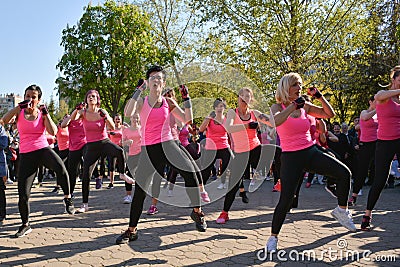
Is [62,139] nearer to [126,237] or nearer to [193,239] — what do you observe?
[126,237]

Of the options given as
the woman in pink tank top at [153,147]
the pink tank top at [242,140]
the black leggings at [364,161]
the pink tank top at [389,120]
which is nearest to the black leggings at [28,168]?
the woman in pink tank top at [153,147]

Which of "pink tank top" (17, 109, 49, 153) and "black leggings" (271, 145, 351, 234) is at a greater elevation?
"pink tank top" (17, 109, 49, 153)

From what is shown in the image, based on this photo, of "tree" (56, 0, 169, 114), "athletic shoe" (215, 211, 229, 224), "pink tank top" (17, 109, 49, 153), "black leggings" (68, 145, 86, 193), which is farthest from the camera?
"tree" (56, 0, 169, 114)

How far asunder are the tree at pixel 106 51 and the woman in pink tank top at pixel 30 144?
A: 14.4 m

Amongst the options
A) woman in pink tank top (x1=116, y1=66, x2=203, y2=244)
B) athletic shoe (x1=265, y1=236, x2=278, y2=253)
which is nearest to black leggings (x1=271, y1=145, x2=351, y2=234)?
athletic shoe (x1=265, y1=236, x2=278, y2=253)

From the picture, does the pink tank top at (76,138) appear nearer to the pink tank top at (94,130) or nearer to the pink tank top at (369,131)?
the pink tank top at (94,130)

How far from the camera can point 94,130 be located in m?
6.55

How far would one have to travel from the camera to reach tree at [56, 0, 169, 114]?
19.3 metres

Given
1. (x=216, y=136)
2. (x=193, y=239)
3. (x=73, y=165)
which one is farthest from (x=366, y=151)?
(x=73, y=165)

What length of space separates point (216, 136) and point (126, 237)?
2987 mm

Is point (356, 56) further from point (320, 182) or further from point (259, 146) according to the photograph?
point (259, 146)

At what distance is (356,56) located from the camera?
16.9 metres

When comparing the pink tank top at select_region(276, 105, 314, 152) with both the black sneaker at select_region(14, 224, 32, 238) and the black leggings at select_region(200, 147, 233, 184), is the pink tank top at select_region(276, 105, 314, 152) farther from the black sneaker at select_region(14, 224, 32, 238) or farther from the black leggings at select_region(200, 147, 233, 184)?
the black sneaker at select_region(14, 224, 32, 238)

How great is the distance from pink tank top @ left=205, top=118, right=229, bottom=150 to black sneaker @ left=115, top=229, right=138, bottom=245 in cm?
283
